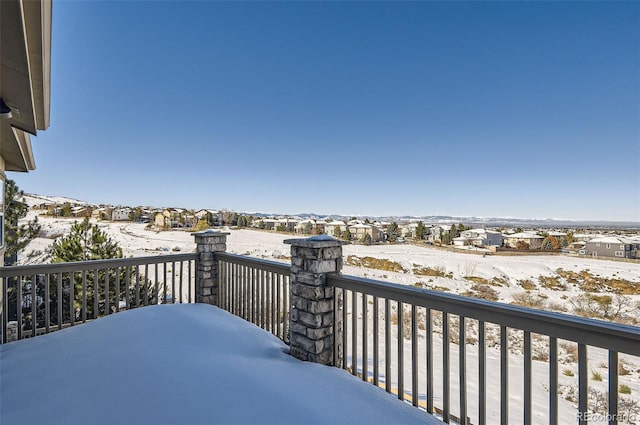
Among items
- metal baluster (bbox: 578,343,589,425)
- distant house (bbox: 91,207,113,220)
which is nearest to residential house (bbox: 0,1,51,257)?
metal baluster (bbox: 578,343,589,425)

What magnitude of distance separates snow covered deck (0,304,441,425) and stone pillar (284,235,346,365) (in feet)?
0.51

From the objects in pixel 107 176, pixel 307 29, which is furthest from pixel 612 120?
pixel 107 176

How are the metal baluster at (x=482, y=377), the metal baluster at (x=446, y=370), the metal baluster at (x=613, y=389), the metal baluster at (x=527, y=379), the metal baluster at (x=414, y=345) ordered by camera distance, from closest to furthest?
the metal baluster at (x=613, y=389), the metal baluster at (x=527, y=379), the metal baluster at (x=482, y=377), the metal baluster at (x=446, y=370), the metal baluster at (x=414, y=345)

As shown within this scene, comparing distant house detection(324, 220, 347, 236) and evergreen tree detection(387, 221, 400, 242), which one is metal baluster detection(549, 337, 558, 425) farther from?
evergreen tree detection(387, 221, 400, 242)

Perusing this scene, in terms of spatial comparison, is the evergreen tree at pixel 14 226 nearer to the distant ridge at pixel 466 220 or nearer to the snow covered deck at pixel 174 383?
the distant ridge at pixel 466 220

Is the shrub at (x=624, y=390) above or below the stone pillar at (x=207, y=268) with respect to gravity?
below

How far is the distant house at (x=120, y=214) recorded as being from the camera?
72.4 ft

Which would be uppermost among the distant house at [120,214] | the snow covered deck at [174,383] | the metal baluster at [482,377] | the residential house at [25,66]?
the residential house at [25,66]

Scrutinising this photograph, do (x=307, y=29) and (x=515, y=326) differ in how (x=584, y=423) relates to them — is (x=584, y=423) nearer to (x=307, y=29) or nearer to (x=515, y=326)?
(x=515, y=326)

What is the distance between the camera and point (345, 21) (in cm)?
838

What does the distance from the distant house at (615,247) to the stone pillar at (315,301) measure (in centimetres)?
1248

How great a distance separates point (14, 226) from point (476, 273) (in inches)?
729

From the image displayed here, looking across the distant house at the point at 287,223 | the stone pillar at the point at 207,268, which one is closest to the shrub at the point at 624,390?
the stone pillar at the point at 207,268

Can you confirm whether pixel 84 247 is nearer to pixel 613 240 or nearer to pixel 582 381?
pixel 582 381
